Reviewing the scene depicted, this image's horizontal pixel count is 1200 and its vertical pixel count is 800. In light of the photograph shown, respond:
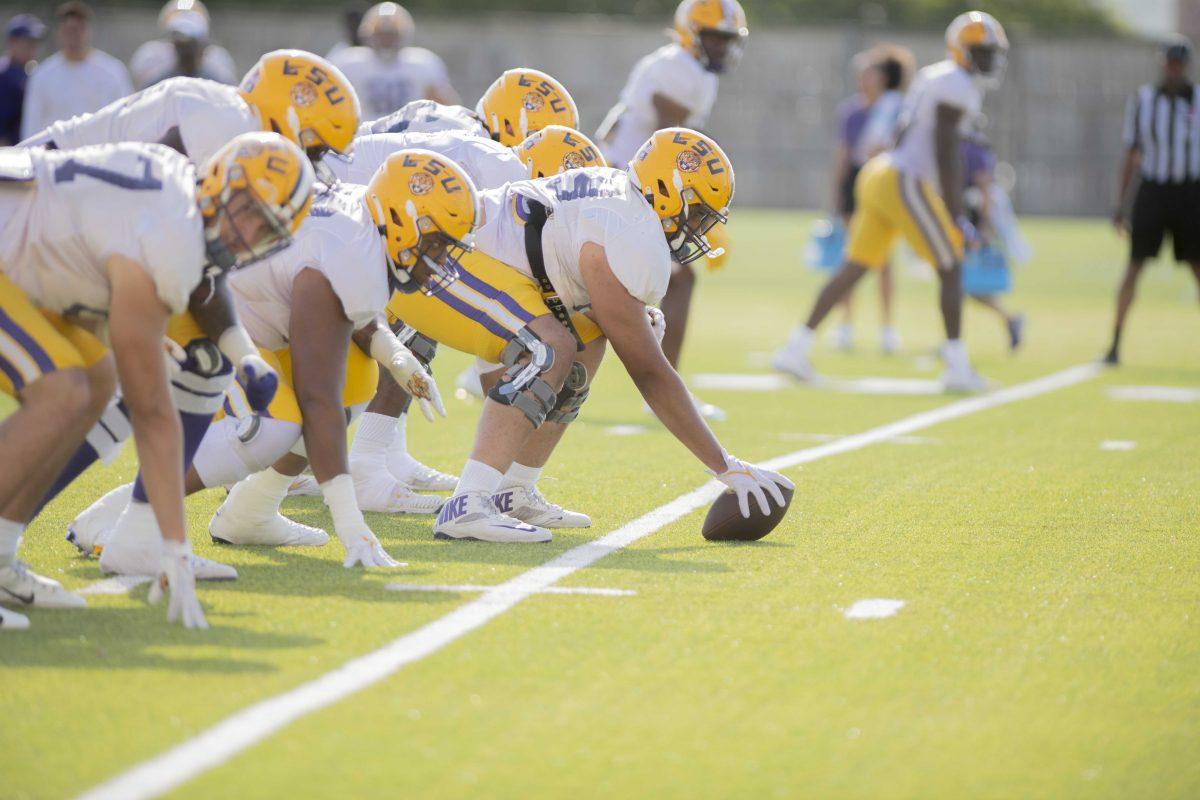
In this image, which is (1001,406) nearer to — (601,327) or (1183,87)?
(1183,87)

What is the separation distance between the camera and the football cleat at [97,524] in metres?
4.98

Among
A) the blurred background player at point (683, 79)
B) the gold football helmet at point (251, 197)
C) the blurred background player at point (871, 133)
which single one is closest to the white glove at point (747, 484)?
the gold football helmet at point (251, 197)

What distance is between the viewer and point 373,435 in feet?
20.6

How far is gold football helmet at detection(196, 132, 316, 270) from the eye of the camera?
13.6 feet

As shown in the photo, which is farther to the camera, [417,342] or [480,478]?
[417,342]

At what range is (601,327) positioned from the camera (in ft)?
18.0

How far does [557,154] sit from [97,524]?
2.39 m

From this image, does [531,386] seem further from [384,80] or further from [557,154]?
[384,80]

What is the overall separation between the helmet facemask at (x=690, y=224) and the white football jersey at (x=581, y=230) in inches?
4.5

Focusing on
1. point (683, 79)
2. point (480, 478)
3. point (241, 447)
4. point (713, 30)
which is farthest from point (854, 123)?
point (241, 447)

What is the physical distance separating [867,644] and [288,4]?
3058 cm

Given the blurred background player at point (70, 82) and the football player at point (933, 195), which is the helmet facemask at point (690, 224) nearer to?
the football player at point (933, 195)

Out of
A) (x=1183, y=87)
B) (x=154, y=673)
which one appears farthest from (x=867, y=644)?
(x=1183, y=87)

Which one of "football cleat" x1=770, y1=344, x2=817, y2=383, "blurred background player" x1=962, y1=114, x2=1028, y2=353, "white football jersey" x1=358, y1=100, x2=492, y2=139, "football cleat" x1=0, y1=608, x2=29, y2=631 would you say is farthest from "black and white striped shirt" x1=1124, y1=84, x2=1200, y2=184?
"football cleat" x1=0, y1=608, x2=29, y2=631
